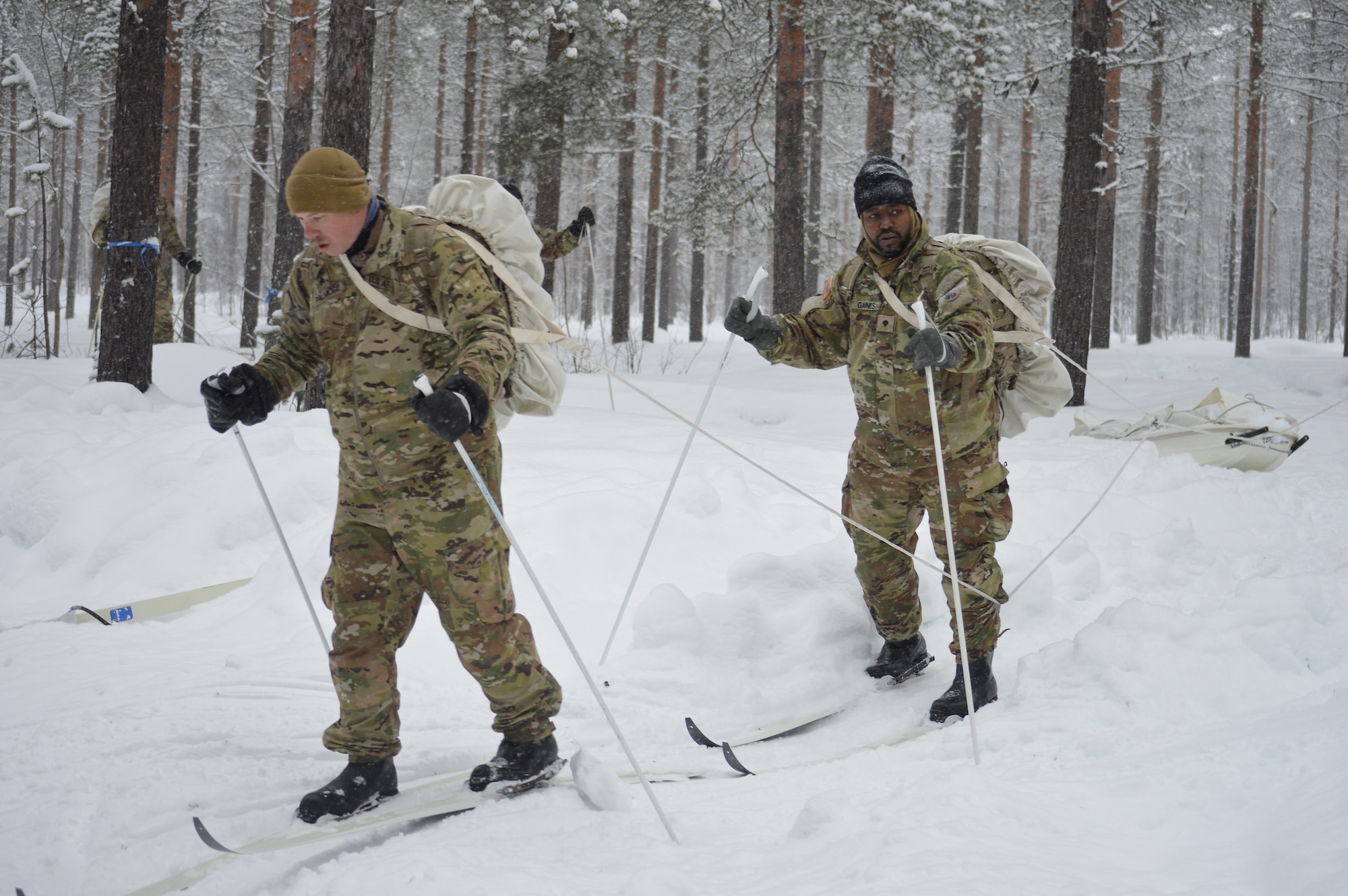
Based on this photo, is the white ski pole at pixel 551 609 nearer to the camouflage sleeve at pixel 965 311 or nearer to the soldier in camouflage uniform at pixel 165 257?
the camouflage sleeve at pixel 965 311

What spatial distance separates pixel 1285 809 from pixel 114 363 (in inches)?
346

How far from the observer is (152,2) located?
7621 mm

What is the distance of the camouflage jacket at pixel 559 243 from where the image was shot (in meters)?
7.77

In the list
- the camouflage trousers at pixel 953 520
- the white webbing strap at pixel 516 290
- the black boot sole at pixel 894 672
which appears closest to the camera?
the white webbing strap at pixel 516 290

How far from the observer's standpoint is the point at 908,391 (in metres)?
3.58

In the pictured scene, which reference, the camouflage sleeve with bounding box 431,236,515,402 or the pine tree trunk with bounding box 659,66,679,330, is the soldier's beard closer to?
the camouflage sleeve with bounding box 431,236,515,402

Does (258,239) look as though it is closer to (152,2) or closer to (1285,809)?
(152,2)

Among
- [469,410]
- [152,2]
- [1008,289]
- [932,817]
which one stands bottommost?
[932,817]

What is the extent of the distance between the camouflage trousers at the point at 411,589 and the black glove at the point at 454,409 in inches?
17.0

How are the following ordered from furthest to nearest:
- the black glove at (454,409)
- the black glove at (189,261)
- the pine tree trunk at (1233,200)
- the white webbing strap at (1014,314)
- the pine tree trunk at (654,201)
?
the pine tree trunk at (1233,200), the pine tree trunk at (654,201), the black glove at (189,261), the white webbing strap at (1014,314), the black glove at (454,409)

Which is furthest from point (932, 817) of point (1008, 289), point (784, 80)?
point (784, 80)

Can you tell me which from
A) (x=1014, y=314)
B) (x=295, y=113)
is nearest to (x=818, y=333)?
(x=1014, y=314)

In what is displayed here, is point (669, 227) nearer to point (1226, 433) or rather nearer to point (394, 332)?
point (1226, 433)

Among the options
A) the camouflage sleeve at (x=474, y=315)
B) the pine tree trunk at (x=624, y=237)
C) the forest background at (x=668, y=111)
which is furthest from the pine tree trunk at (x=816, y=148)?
the camouflage sleeve at (x=474, y=315)
